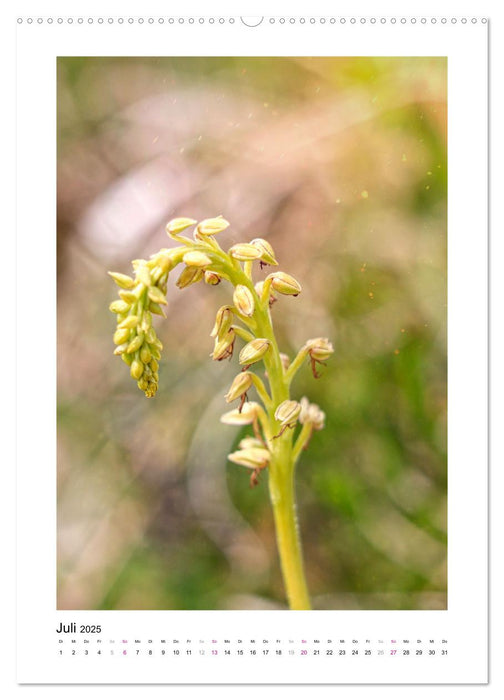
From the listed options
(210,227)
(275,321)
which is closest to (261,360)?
(275,321)

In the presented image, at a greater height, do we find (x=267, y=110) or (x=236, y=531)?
(x=267, y=110)

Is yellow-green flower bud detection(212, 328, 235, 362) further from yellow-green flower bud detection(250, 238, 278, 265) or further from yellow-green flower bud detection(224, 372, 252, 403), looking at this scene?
yellow-green flower bud detection(250, 238, 278, 265)

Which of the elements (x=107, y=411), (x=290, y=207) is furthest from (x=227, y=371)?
(x=290, y=207)

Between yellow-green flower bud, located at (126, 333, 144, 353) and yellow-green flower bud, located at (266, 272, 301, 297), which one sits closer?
yellow-green flower bud, located at (126, 333, 144, 353)

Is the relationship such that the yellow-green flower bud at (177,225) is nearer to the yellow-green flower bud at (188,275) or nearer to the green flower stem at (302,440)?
the yellow-green flower bud at (188,275)
